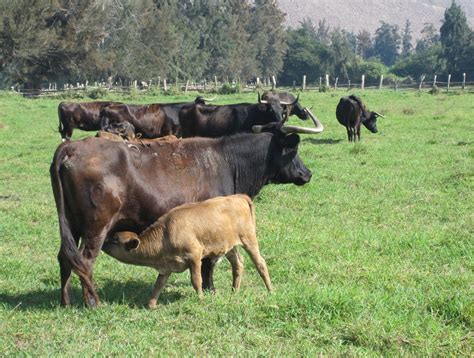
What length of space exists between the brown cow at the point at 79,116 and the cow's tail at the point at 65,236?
13.2 metres

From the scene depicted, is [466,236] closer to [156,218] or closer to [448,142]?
[156,218]

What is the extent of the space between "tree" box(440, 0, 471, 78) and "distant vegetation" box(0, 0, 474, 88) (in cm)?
12

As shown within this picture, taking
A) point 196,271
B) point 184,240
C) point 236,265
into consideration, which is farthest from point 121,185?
point 236,265

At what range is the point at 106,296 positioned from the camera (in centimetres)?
631

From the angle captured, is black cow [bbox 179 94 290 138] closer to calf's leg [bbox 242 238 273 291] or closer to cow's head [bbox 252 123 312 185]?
Answer: cow's head [bbox 252 123 312 185]

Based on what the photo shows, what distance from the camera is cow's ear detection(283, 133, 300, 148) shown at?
7.58 meters

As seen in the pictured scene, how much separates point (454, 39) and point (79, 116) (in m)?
65.0

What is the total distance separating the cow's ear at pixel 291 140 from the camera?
758 cm

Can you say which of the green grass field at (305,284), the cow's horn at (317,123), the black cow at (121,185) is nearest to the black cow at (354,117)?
the green grass field at (305,284)

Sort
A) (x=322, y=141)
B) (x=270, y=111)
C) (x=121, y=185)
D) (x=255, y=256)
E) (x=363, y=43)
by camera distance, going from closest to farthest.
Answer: (x=121, y=185), (x=255, y=256), (x=270, y=111), (x=322, y=141), (x=363, y=43)

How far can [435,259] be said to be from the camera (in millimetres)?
7352

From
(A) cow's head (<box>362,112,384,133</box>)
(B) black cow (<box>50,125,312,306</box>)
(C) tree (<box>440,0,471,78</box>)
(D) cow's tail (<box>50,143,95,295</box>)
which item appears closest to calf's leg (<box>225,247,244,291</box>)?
(B) black cow (<box>50,125,312,306</box>)

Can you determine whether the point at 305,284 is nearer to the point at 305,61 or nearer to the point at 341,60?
the point at 305,61

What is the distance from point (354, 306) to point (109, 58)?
171 ft
